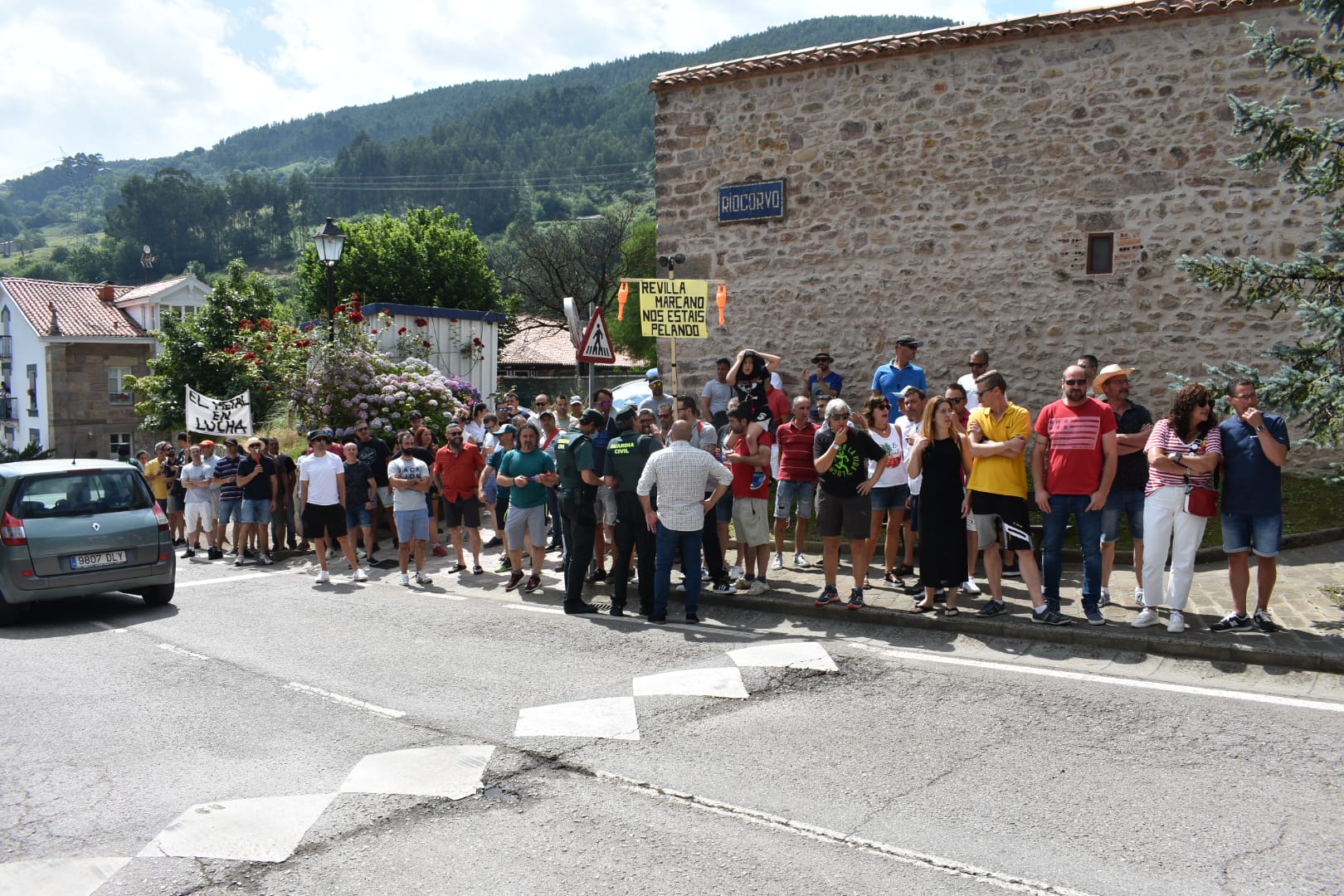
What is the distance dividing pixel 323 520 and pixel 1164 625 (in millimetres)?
9140

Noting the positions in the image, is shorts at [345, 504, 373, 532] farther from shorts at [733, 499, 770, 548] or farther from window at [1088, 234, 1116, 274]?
window at [1088, 234, 1116, 274]

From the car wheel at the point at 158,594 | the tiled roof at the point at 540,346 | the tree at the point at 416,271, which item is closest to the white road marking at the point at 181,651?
the car wheel at the point at 158,594

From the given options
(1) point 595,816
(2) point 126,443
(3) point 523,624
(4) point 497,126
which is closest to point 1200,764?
(1) point 595,816

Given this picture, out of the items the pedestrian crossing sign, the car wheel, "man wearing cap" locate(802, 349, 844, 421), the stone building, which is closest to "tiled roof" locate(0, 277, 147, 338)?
the stone building

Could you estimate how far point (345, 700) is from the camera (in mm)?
7020

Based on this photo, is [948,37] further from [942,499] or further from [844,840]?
[844,840]

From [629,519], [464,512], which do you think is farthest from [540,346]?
[629,519]

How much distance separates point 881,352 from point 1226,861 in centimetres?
1087

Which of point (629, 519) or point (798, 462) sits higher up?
point (798, 462)

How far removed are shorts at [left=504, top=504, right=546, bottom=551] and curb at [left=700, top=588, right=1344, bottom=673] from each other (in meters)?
2.94

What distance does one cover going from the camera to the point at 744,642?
328 inches

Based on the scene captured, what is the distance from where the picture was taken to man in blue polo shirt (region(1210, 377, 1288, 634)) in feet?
24.4

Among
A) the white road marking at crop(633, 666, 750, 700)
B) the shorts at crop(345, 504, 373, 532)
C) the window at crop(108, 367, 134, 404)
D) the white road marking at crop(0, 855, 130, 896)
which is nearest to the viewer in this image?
the white road marking at crop(0, 855, 130, 896)

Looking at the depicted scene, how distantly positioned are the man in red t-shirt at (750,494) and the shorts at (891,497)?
1.08 meters
